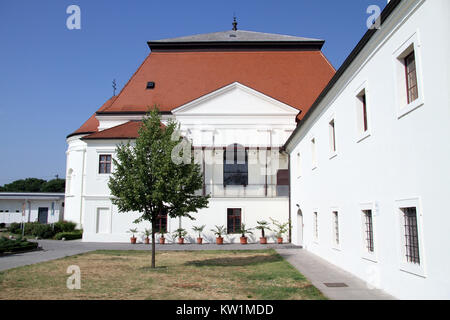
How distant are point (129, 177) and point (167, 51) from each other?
79.4 feet

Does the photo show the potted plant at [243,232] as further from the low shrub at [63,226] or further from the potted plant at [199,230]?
the low shrub at [63,226]

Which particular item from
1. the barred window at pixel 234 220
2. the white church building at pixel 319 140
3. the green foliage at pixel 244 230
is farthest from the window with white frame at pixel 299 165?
the barred window at pixel 234 220

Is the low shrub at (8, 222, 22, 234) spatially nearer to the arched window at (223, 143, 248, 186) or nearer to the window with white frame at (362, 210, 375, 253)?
the arched window at (223, 143, 248, 186)

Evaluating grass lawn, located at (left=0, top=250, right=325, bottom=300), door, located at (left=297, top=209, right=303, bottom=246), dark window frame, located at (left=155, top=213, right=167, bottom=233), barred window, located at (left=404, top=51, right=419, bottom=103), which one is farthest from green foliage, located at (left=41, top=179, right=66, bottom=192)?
barred window, located at (left=404, top=51, right=419, bottom=103)

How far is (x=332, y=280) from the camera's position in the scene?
11.1m

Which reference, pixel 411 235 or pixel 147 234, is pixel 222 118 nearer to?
pixel 147 234

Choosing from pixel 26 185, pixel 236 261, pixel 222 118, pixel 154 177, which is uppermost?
pixel 26 185

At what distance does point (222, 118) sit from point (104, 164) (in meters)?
9.34

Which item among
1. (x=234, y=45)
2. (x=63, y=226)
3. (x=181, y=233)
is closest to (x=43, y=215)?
(x=63, y=226)

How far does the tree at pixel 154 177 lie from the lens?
13.8 metres

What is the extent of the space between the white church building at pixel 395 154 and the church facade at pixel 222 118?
473 inches

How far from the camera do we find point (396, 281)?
856cm
